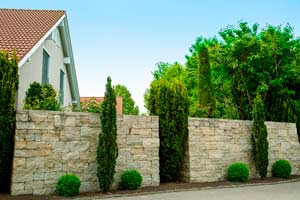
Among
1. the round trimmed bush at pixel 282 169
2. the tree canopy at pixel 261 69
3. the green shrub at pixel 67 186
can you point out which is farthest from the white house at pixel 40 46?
the round trimmed bush at pixel 282 169

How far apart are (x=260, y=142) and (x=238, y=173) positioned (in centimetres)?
181

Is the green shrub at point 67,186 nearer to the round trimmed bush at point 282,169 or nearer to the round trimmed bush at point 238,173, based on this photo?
the round trimmed bush at point 238,173

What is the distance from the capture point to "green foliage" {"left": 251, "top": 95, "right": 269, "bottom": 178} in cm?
1242

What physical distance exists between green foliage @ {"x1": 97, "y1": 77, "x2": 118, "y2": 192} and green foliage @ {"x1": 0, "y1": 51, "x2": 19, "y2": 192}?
2261 mm

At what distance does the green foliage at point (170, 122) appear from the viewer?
1091 centimetres

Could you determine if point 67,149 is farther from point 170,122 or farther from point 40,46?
point 40,46

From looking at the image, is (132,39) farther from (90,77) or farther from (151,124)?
(151,124)

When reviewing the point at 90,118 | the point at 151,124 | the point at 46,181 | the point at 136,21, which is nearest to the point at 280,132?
the point at 151,124

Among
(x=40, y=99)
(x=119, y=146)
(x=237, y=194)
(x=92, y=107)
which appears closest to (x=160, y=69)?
(x=92, y=107)

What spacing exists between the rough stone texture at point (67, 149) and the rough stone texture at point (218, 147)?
5.35 feet

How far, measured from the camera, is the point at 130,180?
9273 mm

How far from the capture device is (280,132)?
14.0 m

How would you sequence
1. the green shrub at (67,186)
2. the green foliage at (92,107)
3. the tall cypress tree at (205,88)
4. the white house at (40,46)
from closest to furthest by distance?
1. the green shrub at (67,186)
2. the green foliage at (92,107)
3. the white house at (40,46)
4. the tall cypress tree at (205,88)

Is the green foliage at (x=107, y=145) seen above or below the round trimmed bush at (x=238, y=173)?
above
